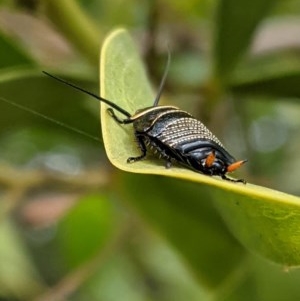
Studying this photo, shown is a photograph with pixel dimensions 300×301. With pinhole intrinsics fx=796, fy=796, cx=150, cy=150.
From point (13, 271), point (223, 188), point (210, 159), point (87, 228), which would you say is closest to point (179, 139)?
point (210, 159)

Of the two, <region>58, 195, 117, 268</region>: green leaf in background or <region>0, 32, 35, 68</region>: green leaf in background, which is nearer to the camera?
<region>0, 32, 35, 68</region>: green leaf in background

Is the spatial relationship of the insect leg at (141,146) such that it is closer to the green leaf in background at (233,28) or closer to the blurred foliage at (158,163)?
the blurred foliage at (158,163)

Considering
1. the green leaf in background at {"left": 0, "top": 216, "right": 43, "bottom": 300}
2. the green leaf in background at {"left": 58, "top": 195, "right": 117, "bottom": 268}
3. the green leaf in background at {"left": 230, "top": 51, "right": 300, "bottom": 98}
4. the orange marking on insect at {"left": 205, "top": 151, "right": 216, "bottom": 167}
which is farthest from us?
the green leaf in background at {"left": 0, "top": 216, "right": 43, "bottom": 300}

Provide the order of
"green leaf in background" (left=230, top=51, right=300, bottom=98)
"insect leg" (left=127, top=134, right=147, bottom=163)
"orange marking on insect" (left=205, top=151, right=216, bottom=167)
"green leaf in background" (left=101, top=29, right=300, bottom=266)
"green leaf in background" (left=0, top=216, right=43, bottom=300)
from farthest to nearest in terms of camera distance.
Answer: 1. "green leaf in background" (left=0, top=216, right=43, bottom=300)
2. "green leaf in background" (left=230, top=51, right=300, bottom=98)
3. "orange marking on insect" (left=205, top=151, right=216, bottom=167)
4. "insect leg" (left=127, top=134, right=147, bottom=163)
5. "green leaf in background" (left=101, top=29, right=300, bottom=266)

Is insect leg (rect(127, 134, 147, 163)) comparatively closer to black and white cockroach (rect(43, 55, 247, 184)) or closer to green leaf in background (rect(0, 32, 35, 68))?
black and white cockroach (rect(43, 55, 247, 184))

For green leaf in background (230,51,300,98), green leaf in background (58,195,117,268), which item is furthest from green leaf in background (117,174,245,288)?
A: green leaf in background (58,195,117,268)

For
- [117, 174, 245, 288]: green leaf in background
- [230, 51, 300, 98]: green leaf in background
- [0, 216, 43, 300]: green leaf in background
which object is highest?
[230, 51, 300, 98]: green leaf in background

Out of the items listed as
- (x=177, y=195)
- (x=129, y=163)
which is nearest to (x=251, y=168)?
(x=177, y=195)

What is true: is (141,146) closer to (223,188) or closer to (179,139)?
(179,139)
